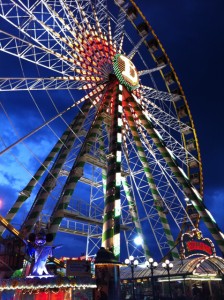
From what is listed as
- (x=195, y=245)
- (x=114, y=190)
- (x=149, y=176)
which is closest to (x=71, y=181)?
(x=114, y=190)

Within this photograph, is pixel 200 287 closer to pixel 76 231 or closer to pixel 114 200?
pixel 114 200

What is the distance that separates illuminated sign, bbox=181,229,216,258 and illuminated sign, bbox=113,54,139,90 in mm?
11377

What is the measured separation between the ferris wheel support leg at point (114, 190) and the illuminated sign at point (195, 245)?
856 cm

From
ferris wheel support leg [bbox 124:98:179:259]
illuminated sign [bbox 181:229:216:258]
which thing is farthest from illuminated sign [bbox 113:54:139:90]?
illuminated sign [bbox 181:229:216:258]

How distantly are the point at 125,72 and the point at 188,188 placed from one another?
9092mm

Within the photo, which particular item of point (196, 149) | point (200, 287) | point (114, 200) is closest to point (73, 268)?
point (114, 200)

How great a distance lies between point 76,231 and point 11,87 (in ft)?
40.0

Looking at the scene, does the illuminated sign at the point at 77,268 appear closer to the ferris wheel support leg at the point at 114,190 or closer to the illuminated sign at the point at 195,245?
the ferris wheel support leg at the point at 114,190

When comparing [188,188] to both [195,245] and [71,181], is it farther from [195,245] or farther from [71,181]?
[71,181]

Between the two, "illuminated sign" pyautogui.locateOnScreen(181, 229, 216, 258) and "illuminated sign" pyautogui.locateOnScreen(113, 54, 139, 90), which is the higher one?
"illuminated sign" pyautogui.locateOnScreen(113, 54, 139, 90)

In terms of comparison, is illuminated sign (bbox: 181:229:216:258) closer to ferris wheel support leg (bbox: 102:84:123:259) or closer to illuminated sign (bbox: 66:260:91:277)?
ferris wheel support leg (bbox: 102:84:123:259)

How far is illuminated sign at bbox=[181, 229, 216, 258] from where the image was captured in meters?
22.0

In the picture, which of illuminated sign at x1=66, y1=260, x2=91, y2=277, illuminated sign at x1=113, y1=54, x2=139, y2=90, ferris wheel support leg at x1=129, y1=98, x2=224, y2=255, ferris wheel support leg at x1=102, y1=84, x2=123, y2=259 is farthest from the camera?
illuminated sign at x1=113, y1=54, x2=139, y2=90

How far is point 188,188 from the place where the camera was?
2003 centimetres
